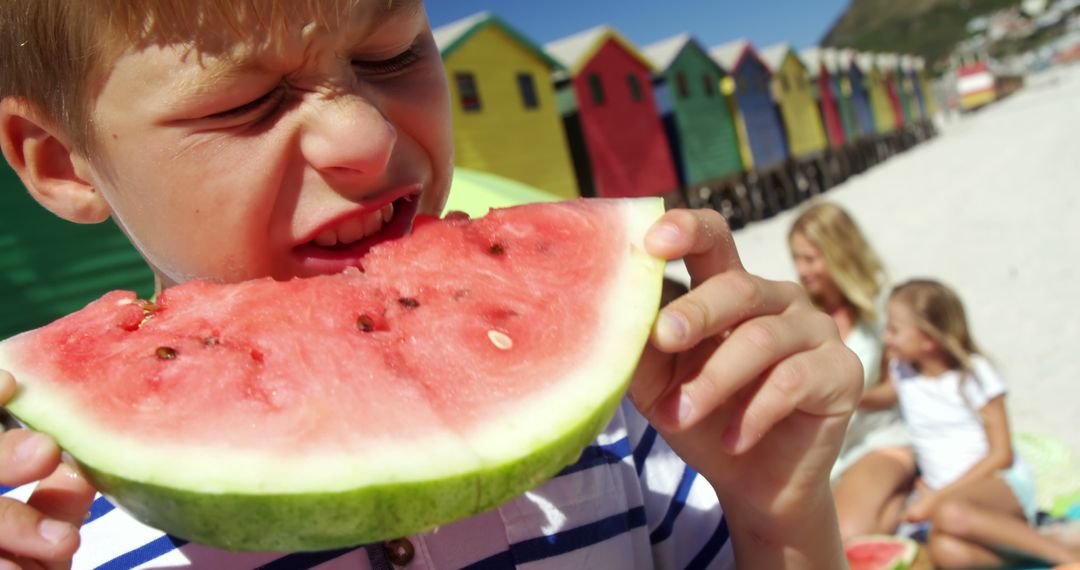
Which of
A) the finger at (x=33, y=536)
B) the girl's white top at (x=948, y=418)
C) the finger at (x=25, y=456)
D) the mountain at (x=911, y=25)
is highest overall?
the mountain at (x=911, y=25)

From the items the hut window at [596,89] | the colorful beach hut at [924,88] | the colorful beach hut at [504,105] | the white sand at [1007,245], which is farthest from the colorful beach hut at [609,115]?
the colorful beach hut at [924,88]

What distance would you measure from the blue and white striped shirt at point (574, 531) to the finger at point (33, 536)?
0.37 meters

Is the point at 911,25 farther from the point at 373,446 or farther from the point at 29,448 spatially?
the point at 29,448

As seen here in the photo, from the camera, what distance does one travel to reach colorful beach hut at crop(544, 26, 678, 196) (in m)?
12.6

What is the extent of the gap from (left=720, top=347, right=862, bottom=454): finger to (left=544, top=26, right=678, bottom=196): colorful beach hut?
11.4m

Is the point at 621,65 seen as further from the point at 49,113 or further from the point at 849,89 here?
the point at 849,89

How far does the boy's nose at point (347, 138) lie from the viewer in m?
1.03

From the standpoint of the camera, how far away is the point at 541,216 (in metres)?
1.21

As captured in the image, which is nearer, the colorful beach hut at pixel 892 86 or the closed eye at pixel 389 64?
the closed eye at pixel 389 64

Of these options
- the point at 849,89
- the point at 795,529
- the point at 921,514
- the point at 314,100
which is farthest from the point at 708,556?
the point at 849,89

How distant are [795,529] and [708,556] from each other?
0.20 meters

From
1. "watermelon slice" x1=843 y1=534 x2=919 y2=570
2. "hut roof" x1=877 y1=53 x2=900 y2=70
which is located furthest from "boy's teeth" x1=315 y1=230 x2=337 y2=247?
"hut roof" x1=877 y1=53 x2=900 y2=70

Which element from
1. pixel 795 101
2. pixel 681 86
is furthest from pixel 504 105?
pixel 795 101

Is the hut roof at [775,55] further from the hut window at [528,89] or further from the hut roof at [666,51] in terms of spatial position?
the hut window at [528,89]
